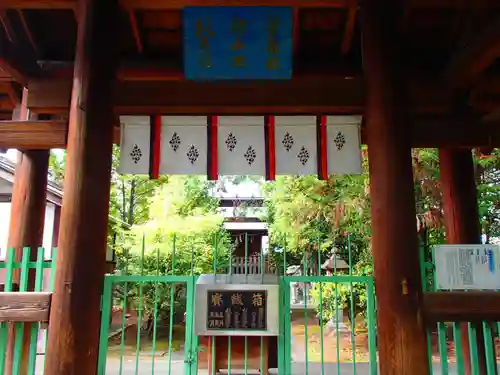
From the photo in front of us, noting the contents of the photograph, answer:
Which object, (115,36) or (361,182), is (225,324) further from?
(361,182)

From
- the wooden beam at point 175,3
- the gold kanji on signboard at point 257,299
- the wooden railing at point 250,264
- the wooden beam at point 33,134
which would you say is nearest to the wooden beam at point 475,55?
the wooden beam at point 175,3

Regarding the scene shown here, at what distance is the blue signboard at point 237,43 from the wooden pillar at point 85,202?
0.81 metres

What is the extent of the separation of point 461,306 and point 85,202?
337 centimetres

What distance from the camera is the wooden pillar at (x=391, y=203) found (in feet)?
11.1

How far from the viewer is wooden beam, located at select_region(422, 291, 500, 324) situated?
11.9 ft

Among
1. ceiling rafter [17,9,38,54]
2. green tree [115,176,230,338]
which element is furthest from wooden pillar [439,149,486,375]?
green tree [115,176,230,338]

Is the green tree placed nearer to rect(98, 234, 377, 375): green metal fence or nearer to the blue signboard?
rect(98, 234, 377, 375): green metal fence

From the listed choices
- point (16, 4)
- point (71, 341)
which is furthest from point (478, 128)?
point (16, 4)

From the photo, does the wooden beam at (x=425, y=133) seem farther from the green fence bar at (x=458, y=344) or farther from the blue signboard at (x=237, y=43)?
the green fence bar at (x=458, y=344)

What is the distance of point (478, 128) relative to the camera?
4.65m

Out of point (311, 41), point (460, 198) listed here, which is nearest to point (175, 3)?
point (311, 41)

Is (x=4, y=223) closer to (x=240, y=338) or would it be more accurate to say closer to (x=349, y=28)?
(x=240, y=338)

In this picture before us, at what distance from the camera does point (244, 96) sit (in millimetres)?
4309

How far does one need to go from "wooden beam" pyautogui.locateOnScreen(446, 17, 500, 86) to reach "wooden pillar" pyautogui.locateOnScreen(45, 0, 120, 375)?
351 centimetres
